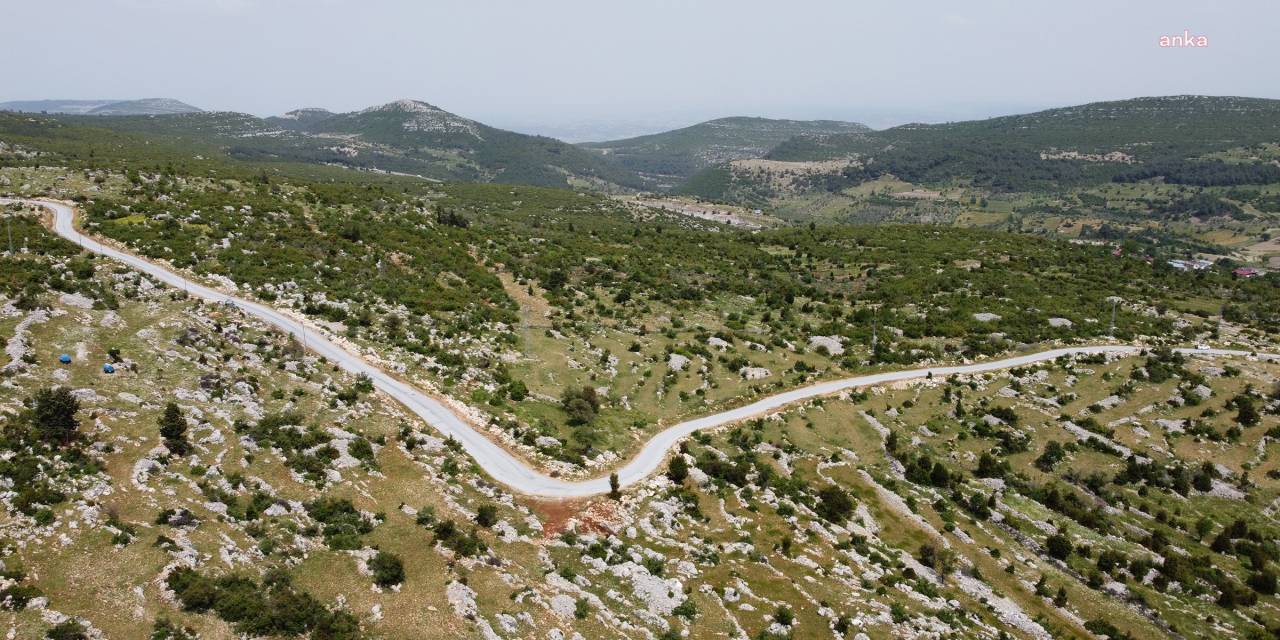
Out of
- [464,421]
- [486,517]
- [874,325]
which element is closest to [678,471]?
[486,517]

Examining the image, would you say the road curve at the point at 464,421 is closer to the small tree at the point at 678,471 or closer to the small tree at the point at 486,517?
the small tree at the point at 678,471

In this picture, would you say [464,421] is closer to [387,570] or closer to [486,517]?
[486,517]

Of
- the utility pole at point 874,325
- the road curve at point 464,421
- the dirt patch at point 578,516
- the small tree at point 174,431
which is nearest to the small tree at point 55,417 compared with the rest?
the small tree at point 174,431

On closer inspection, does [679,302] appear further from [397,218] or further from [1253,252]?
[1253,252]

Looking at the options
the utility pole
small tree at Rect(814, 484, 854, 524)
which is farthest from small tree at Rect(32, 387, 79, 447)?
the utility pole

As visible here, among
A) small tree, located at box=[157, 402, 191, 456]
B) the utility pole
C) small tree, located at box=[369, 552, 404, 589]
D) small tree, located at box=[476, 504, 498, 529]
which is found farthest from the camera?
the utility pole

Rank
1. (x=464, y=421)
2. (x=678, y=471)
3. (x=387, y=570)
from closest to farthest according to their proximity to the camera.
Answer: (x=387, y=570) < (x=678, y=471) < (x=464, y=421)

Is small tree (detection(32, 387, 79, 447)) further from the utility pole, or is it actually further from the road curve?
the utility pole
